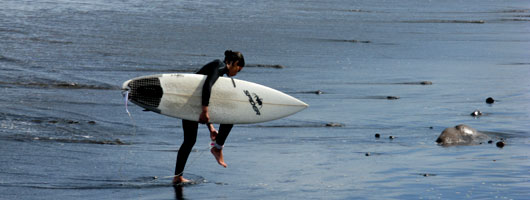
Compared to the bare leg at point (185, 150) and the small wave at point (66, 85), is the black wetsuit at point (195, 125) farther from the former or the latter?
the small wave at point (66, 85)

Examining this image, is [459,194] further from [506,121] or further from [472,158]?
[506,121]

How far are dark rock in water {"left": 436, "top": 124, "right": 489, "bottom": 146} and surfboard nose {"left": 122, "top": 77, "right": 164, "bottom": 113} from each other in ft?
12.1

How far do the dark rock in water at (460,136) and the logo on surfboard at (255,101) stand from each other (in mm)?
2544

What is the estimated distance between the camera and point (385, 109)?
1359 cm

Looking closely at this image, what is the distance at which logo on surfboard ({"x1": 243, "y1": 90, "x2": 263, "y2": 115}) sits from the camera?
971 centimetres

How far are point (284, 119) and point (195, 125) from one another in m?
3.75

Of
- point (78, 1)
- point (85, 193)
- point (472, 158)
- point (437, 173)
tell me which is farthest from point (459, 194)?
point (78, 1)

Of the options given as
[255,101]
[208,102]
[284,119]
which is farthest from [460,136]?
[208,102]

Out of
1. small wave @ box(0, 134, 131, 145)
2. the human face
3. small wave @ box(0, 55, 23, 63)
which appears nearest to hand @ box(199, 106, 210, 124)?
the human face

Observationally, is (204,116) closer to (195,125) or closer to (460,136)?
(195,125)

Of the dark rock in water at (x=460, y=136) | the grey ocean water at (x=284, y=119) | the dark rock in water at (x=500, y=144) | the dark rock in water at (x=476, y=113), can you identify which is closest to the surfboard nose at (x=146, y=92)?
the grey ocean water at (x=284, y=119)

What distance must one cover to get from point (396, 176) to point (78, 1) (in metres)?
28.9

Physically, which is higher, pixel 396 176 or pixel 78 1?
pixel 78 1

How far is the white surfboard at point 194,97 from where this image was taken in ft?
30.4
